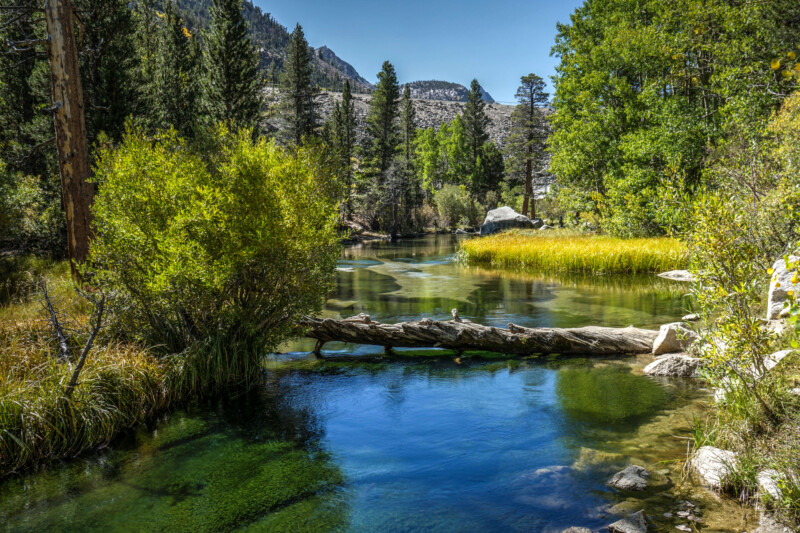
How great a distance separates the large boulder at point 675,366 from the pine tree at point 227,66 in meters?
30.4

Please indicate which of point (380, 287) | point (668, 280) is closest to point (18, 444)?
point (380, 287)

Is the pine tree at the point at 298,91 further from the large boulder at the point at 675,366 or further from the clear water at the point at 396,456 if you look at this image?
the large boulder at the point at 675,366

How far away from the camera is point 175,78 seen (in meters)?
31.9

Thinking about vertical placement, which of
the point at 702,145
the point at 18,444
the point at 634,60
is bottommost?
the point at 18,444

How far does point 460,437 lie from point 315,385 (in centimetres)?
300

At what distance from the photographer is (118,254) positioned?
6.77 metres

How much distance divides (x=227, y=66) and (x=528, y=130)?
3009 cm

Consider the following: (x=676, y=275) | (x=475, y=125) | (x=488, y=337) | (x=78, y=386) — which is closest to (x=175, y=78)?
(x=488, y=337)

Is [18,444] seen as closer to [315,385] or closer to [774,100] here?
[315,385]

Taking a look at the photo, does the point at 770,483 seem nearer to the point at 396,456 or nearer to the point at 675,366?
the point at 396,456

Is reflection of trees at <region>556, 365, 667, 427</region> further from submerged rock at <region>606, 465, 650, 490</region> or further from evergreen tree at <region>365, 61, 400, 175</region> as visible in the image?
evergreen tree at <region>365, 61, 400, 175</region>

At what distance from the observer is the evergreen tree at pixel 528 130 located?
156ft

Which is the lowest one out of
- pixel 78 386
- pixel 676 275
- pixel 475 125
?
pixel 676 275

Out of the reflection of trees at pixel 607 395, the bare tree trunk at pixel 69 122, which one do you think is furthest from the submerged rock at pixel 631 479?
the bare tree trunk at pixel 69 122
